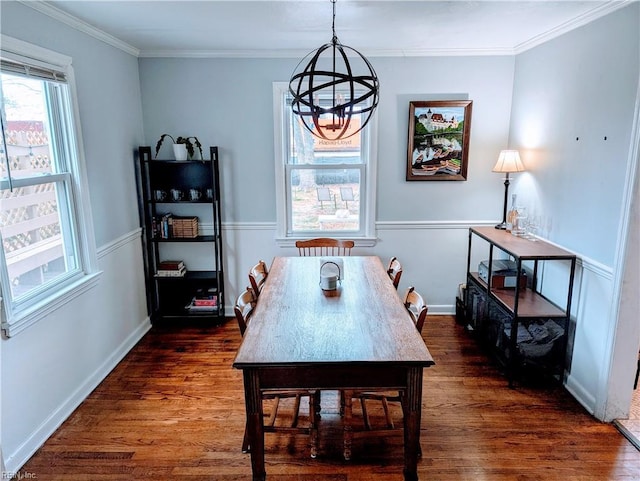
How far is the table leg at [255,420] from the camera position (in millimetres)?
1901

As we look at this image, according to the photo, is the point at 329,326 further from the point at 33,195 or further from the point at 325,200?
the point at 325,200

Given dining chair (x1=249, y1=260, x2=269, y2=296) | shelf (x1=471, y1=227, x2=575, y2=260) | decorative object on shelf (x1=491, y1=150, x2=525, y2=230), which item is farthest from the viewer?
decorative object on shelf (x1=491, y1=150, x2=525, y2=230)

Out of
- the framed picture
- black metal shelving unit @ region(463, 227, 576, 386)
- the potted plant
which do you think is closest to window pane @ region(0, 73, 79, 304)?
the potted plant

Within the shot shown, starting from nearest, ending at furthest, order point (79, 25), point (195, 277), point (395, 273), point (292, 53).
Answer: point (79, 25) < point (395, 273) < point (292, 53) < point (195, 277)

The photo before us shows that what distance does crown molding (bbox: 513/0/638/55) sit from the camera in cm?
244

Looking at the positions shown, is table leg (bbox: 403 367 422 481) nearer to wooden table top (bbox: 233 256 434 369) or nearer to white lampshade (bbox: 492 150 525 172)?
wooden table top (bbox: 233 256 434 369)

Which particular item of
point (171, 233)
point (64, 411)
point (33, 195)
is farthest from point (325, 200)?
point (64, 411)

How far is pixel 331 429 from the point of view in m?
2.52

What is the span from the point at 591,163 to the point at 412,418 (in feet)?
6.49

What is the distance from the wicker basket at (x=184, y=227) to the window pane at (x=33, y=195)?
1084mm

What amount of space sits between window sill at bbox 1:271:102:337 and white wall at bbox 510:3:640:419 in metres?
3.33

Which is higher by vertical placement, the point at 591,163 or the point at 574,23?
the point at 574,23

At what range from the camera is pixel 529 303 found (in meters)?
3.12

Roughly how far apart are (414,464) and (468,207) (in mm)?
2605
